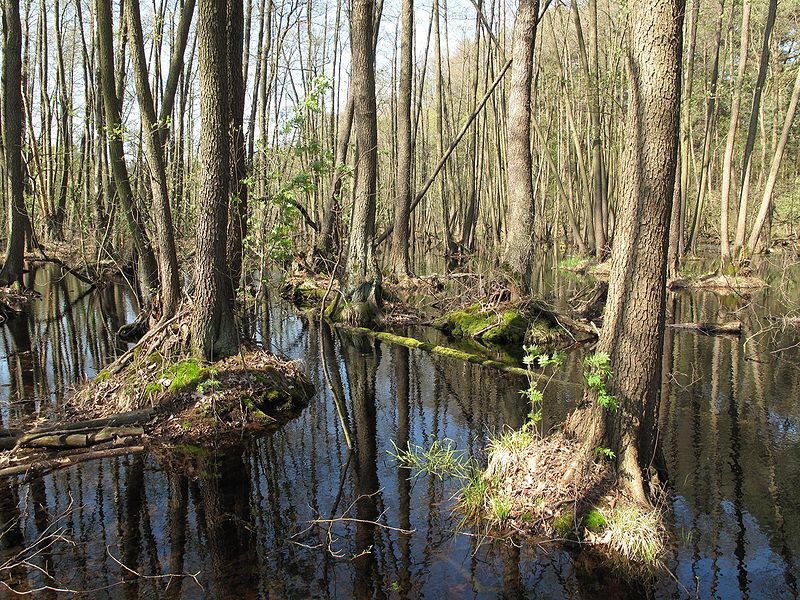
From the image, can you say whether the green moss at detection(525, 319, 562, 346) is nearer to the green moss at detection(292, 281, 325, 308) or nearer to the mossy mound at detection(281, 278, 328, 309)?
the mossy mound at detection(281, 278, 328, 309)

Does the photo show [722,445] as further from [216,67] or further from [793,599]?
[216,67]

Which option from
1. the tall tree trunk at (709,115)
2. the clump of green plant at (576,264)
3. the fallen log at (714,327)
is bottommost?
the fallen log at (714,327)

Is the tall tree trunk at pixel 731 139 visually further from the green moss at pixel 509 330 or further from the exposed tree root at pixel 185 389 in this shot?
the exposed tree root at pixel 185 389

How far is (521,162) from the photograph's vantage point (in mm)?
12367

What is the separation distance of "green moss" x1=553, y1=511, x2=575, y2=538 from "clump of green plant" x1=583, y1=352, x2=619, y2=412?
0.92m

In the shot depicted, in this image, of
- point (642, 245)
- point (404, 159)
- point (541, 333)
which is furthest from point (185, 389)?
point (404, 159)

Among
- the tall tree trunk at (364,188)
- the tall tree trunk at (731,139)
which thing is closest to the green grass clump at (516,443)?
the tall tree trunk at (364,188)

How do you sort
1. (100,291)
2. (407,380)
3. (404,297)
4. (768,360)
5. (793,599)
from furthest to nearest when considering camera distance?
(100,291) → (404,297) → (768,360) → (407,380) → (793,599)

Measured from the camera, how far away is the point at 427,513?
5.33 m

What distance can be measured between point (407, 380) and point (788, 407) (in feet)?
17.0

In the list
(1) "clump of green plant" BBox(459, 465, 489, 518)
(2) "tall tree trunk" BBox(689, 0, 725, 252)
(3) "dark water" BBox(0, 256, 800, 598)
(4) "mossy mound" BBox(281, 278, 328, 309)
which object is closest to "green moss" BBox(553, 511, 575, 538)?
(3) "dark water" BBox(0, 256, 800, 598)

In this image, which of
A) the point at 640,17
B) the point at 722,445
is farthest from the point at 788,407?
the point at 640,17

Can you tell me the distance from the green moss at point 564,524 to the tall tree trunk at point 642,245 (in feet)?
1.73

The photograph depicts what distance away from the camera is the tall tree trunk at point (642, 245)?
4.85 meters
